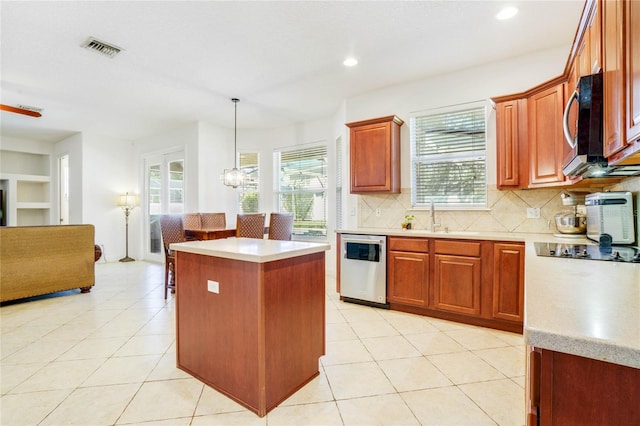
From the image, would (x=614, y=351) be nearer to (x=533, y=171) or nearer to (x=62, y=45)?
(x=533, y=171)

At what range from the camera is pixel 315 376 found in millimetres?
2117

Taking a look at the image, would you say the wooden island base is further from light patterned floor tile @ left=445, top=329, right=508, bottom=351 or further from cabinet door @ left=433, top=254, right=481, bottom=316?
cabinet door @ left=433, top=254, right=481, bottom=316

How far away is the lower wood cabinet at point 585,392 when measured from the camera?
64 cm

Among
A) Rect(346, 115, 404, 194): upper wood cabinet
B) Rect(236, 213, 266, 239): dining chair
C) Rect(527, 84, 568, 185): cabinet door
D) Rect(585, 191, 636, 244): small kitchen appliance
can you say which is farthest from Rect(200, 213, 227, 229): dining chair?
Rect(585, 191, 636, 244): small kitchen appliance

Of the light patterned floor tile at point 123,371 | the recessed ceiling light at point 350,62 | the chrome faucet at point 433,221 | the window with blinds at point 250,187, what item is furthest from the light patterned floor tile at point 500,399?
the window with blinds at point 250,187

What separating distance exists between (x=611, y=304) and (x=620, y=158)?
737 millimetres

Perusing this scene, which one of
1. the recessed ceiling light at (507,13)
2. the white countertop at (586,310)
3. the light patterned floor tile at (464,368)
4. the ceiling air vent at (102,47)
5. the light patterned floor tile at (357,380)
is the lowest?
the light patterned floor tile at (357,380)

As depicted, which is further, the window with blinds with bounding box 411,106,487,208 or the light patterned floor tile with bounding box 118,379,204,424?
the window with blinds with bounding box 411,106,487,208

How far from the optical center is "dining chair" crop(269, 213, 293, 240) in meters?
4.17

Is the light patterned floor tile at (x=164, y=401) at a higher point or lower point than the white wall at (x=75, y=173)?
lower

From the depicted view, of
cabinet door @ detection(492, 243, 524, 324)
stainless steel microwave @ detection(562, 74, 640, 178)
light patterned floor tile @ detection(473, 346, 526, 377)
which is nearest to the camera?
stainless steel microwave @ detection(562, 74, 640, 178)

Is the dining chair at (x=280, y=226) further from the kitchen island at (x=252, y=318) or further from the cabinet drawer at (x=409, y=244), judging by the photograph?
the kitchen island at (x=252, y=318)

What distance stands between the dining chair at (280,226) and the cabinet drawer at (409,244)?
1.54 meters

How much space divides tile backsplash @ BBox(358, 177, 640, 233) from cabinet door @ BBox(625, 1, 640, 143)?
6.07 ft
